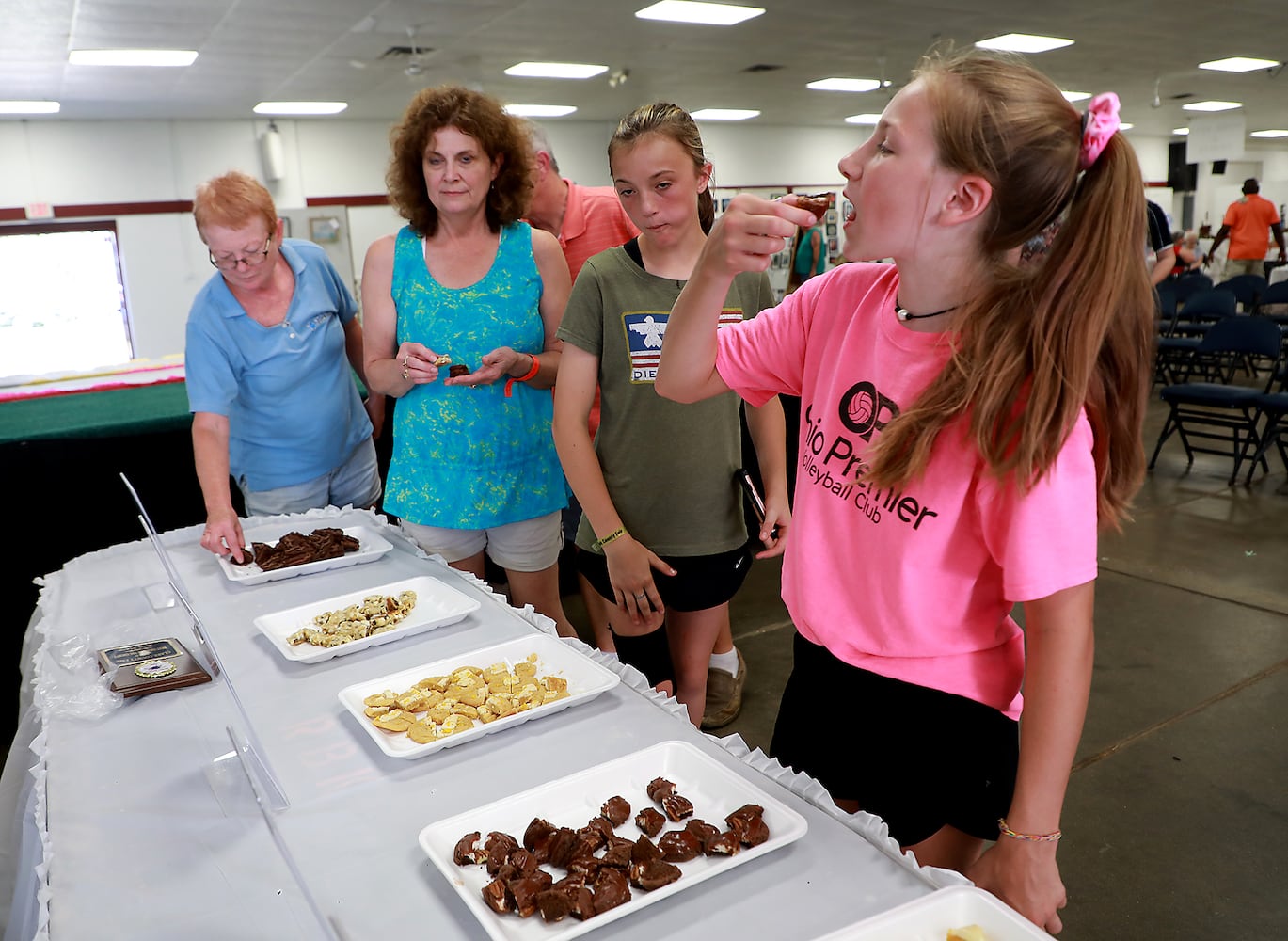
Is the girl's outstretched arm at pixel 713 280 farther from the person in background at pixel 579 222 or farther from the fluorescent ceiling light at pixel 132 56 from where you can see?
the fluorescent ceiling light at pixel 132 56

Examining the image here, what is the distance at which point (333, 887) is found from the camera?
900 mm

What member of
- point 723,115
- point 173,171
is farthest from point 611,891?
point 723,115

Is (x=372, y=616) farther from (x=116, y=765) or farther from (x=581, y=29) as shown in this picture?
(x=581, y=29)

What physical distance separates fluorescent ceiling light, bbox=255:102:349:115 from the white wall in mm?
609

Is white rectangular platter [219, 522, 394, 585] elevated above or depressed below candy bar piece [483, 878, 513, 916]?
above

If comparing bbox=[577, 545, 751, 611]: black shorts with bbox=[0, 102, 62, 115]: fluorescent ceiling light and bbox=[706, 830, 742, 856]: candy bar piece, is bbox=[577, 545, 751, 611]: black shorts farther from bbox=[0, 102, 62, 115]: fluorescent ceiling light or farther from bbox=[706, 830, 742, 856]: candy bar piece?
bbox=[0, 102, 62, 115]: fluorescent ceiling light

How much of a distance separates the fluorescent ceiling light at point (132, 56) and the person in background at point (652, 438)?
668 centimetres

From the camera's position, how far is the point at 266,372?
6.94 feet

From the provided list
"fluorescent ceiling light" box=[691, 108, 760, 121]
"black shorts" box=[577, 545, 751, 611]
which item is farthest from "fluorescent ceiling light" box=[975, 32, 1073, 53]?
"black shorts" box=[577, 545, 751, 611]

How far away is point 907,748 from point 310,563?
4.02ft

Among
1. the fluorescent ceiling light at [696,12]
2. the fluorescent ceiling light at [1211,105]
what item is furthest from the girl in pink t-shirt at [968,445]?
the fluorescent ceiling light at [1211,105]

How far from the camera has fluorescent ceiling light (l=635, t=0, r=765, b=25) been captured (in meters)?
6.37

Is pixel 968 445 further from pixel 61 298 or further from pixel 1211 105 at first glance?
pixel 1211 105

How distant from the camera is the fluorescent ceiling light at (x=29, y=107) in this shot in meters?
8.61
